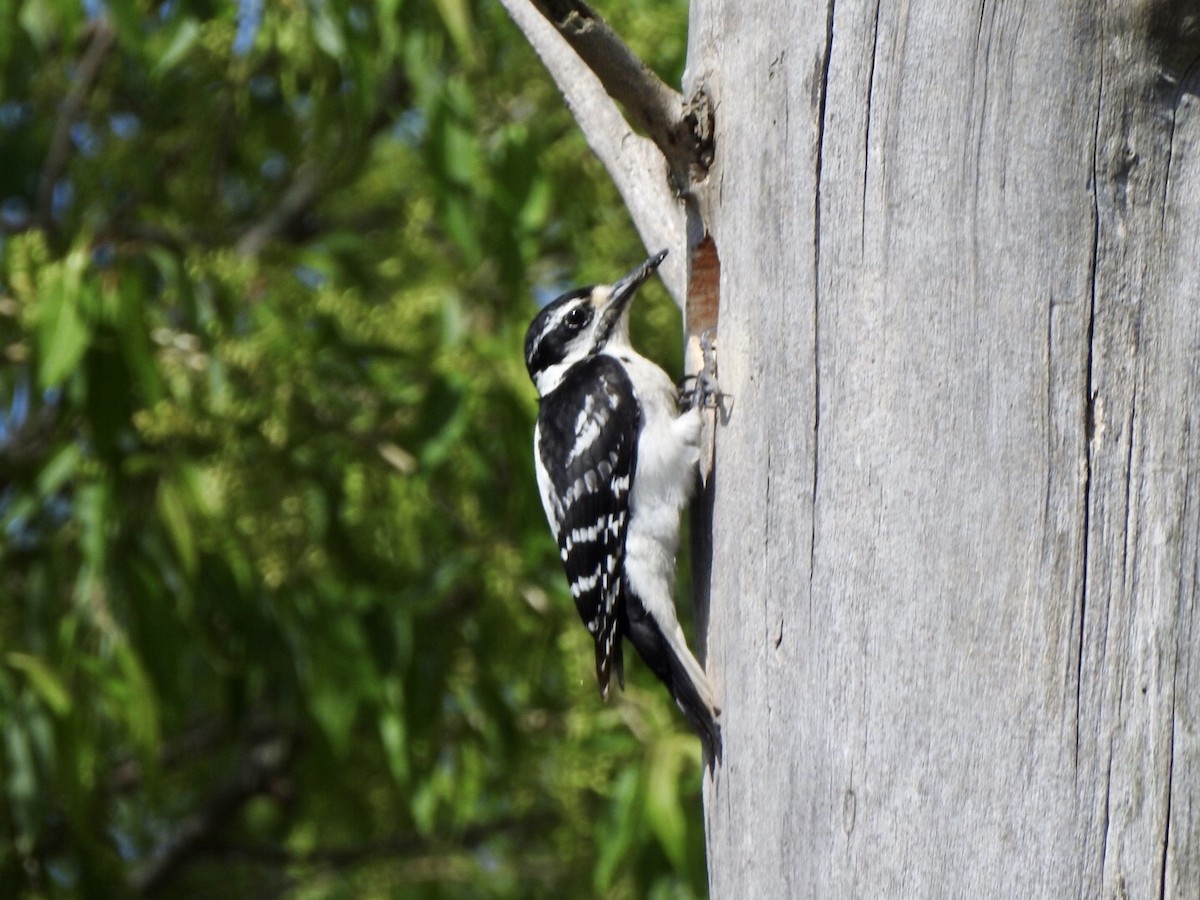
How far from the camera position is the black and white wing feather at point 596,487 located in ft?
11.8

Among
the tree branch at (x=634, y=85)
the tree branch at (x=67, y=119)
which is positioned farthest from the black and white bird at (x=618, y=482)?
the tree branch at (x=67, y=119)

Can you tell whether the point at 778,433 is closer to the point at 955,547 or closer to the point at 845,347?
the point at 845,347

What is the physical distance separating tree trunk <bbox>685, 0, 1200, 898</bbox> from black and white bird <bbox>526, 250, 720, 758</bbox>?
870 mm

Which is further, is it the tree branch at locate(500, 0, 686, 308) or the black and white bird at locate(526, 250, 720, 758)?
the black and white bird at locate(526, 250, 720, 758)

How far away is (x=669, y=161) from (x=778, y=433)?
26.9 inches

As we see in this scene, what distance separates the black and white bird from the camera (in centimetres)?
342

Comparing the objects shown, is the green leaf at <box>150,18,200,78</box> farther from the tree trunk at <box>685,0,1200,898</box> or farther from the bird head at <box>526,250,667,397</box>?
the tree trunk at <box>685,0,1200,898</box>

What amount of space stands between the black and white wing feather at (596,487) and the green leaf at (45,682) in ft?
4.29

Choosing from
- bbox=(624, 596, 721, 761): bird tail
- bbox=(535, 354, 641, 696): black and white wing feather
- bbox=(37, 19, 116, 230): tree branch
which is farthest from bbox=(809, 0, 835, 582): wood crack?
bbox=(37, 19, 116, 230): tree branch

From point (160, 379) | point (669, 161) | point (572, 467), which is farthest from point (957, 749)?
point (160, 379)

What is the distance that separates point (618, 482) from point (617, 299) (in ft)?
1.78

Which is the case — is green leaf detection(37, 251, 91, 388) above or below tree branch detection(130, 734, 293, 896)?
above

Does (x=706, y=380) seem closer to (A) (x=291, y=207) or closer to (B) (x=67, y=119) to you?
(B) (x=67, y=119)

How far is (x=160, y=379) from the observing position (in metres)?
4.00
